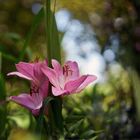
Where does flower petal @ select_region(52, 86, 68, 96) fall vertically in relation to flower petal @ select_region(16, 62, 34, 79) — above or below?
below

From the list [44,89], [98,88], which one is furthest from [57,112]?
[98,88]

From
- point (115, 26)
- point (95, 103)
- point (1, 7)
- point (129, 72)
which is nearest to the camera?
point (95, 103)

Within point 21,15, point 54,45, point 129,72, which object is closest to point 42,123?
point 54,45

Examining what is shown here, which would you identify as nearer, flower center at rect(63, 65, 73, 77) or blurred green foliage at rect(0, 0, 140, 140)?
flower center at rect(63, 65, 73, 77)

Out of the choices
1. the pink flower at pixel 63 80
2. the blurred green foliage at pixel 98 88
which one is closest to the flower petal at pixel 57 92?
the pink flower at pixel 63 80

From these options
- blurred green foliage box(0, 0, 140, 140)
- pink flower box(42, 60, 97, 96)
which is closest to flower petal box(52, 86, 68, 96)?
pink flower box(42, 60, 97, 96)

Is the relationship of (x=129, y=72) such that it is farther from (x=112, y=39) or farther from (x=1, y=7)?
(x=1, y=7)

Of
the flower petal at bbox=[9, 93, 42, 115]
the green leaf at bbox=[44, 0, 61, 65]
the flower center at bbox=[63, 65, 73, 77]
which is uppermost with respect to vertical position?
the green leaf at bbox=[44, 0, 61, 65]

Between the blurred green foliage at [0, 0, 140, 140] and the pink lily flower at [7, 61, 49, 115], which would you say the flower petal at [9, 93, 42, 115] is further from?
the blurred green foliage at [0, 0, 140, 140]
